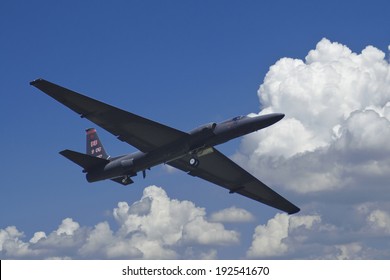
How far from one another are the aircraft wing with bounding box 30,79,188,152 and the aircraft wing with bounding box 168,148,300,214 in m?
8.07

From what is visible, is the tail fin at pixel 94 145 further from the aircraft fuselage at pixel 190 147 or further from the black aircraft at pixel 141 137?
the aircraft fuselage at pixel 190 147

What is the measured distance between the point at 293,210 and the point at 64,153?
1170 inches

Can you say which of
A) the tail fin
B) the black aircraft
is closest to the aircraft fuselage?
the black aircraft

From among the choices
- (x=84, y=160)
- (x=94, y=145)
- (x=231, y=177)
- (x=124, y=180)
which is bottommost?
(x=124, y=180)

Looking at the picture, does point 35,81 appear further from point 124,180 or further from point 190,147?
point 190,147

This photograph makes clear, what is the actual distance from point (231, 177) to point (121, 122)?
59.0 ft

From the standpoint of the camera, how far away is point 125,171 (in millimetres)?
63531

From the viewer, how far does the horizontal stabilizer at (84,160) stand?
64.1m

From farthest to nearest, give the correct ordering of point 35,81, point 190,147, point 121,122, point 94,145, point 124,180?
1. point 94,145
2. point 124,180
3. point 121,122
4. point 190,147
5. point 35,81

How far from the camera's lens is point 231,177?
74125mm

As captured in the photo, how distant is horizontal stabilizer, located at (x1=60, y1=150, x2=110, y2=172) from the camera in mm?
64062

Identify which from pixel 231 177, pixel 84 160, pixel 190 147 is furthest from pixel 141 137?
pixel 231 177

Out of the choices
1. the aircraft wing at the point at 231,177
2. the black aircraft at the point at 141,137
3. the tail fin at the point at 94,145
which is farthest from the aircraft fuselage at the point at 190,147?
the tail fin at the point at 94,145

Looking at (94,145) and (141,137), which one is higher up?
(94,145)
